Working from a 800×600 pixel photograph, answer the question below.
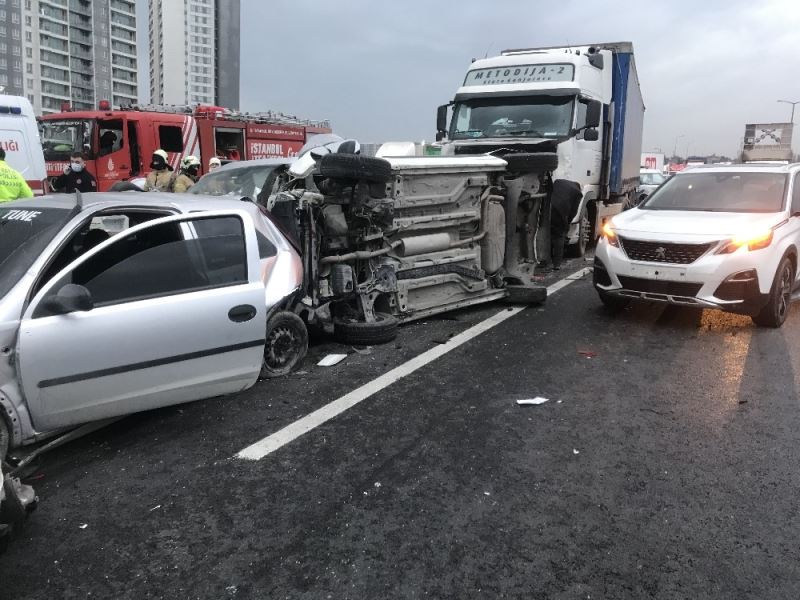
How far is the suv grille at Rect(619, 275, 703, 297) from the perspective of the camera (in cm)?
627

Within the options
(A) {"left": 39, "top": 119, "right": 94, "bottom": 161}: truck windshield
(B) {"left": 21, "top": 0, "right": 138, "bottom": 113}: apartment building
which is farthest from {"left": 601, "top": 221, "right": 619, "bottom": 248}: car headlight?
(B) {"left": 21, "top": 0, "right": 138, "bottom": 113}: apartment building

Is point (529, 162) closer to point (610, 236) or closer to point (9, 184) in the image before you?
point (610, 236)

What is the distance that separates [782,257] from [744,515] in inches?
170

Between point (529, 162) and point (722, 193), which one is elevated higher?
point (529, 162)

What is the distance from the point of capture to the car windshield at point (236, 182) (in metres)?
7.56

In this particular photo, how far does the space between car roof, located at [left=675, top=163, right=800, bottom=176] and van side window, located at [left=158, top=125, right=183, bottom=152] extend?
10810mm

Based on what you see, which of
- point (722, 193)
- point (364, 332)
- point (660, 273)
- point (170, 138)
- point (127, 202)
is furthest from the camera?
point (170, 138)

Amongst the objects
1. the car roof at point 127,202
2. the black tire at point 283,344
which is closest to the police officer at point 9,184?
the car roof at point 127,202

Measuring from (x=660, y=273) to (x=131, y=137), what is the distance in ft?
37.6

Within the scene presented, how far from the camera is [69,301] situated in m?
3.32

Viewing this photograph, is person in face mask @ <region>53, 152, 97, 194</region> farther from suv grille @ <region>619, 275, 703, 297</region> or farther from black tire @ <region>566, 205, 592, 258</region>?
suv grille @ <region>619, 275, 703, 297</region>

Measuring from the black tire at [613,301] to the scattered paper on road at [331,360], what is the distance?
3.05 metres

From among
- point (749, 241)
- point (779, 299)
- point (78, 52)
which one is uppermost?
point (78, 52)

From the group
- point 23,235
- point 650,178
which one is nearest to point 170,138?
point 23,235
